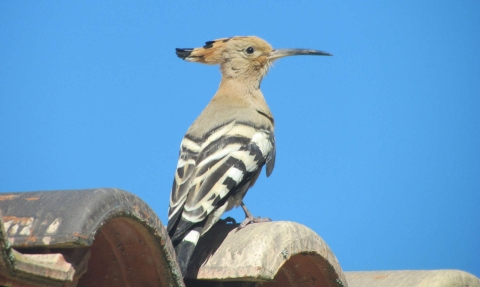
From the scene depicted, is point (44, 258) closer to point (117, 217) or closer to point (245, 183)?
point (117, 217)

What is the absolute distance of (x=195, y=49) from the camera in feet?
13.4

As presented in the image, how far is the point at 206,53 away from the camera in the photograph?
13.4 ft

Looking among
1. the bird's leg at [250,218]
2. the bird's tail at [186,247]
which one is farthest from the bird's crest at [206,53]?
the bird's tail at [186,247]

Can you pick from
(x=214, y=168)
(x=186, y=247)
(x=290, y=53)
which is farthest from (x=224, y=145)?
(x=290, y=53)

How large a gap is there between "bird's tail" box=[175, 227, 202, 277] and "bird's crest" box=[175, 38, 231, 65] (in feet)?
6.08

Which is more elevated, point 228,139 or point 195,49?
point 195,49

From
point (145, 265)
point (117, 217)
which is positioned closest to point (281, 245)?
point (145, 265)

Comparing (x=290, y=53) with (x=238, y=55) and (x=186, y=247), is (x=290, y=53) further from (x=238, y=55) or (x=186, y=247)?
(x=186, y=247)

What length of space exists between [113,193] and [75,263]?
16 cm

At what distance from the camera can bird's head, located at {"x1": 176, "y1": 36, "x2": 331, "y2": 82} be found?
13.1 feet

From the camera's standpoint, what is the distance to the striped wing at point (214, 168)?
243cm

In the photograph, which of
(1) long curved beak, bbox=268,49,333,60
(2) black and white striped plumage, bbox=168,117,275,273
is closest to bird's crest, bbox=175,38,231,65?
(1) long curved beak, bbox=268,49,333,60

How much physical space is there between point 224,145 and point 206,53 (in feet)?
4.31

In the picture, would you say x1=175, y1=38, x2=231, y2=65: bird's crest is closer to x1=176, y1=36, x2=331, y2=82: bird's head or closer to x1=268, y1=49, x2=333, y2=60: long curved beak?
x1=176, y1=36, x2=331, y2=82: bird's head
